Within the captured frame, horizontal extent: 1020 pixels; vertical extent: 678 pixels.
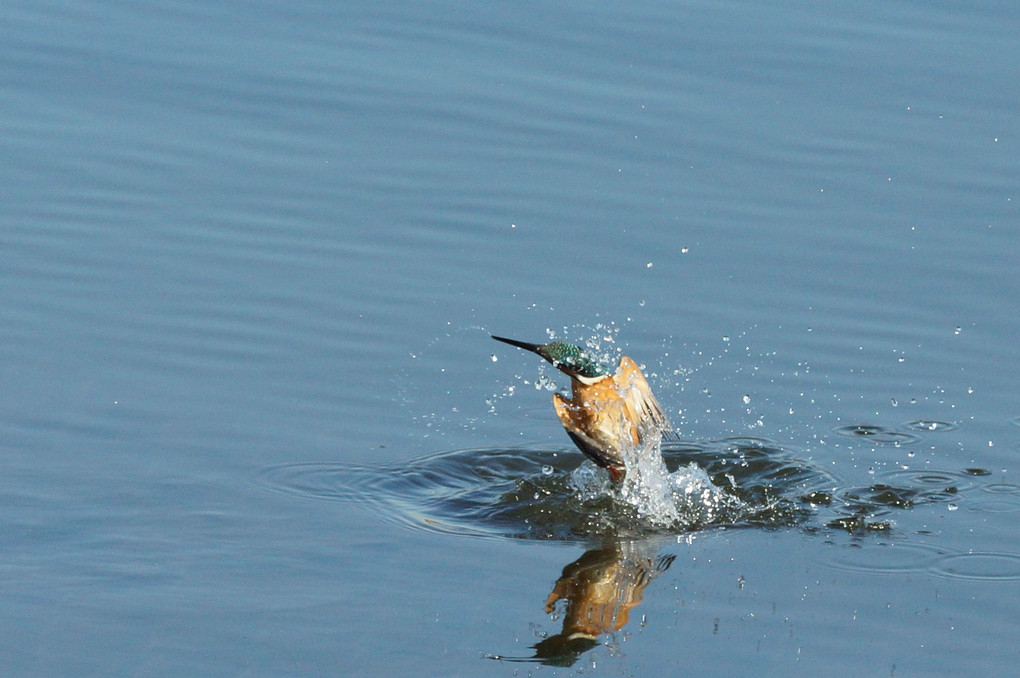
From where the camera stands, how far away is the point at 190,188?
9969mm

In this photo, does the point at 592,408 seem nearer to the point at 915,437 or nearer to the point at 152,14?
the point at 915,437

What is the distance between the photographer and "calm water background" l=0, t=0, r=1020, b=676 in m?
5.71

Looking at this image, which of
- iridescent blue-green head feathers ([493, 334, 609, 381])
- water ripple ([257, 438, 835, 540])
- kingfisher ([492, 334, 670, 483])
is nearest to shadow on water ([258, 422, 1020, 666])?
water ripple ([257, 438, 835, 540])

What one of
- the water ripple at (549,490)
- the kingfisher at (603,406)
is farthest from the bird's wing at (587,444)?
the water ripple at (549,490)

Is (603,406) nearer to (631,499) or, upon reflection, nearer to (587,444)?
(587,444)

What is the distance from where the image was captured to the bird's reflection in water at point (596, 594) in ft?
17.9

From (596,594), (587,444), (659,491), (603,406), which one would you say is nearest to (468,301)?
(603,406)

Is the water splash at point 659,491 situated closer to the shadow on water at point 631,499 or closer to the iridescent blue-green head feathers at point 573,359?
the shadow on water at point 631,499

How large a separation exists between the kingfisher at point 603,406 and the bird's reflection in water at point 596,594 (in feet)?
2.67

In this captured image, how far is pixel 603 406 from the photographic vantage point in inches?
294

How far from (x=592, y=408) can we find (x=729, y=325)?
149 cm

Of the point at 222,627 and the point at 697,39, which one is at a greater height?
the point at 697,39

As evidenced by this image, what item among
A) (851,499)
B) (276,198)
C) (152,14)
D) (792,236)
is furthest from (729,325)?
(152,14)

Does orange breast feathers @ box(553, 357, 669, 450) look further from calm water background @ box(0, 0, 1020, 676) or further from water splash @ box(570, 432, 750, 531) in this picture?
calm water background @ box(0, 0, 1020, 676)
